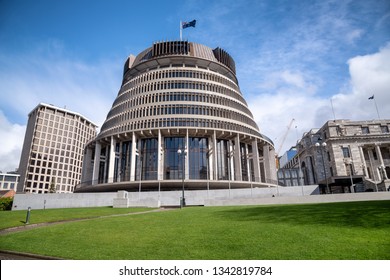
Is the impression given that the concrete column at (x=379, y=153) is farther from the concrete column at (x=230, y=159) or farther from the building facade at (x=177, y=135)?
the concrete column at (x=230, y=159)

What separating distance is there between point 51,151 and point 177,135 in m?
106

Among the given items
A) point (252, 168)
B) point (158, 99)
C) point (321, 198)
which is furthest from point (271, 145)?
point (321, 198)

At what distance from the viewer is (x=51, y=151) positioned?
12731 cm

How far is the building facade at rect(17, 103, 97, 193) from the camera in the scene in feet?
389

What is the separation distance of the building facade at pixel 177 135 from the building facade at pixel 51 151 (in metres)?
79.8

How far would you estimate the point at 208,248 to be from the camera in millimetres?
7746

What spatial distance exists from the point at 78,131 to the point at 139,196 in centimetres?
12119

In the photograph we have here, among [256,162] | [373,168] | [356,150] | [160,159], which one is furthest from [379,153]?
[160,159]

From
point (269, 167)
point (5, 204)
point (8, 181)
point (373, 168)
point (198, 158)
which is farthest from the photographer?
point (8, 181)

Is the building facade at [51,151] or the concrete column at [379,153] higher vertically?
the building facade at [51,151]

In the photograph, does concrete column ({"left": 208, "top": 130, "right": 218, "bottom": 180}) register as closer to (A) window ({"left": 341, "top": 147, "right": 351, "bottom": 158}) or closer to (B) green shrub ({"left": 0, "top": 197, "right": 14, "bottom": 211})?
(B) green shrub ({"left": 0, "top": 197, "right": 14, "bottom": 211})

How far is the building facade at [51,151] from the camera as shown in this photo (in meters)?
119

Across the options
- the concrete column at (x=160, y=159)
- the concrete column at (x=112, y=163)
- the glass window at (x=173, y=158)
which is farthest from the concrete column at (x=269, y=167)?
the concrete column at (x=112, y=163)

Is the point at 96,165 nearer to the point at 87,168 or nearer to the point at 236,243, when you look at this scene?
the point at 87,168
